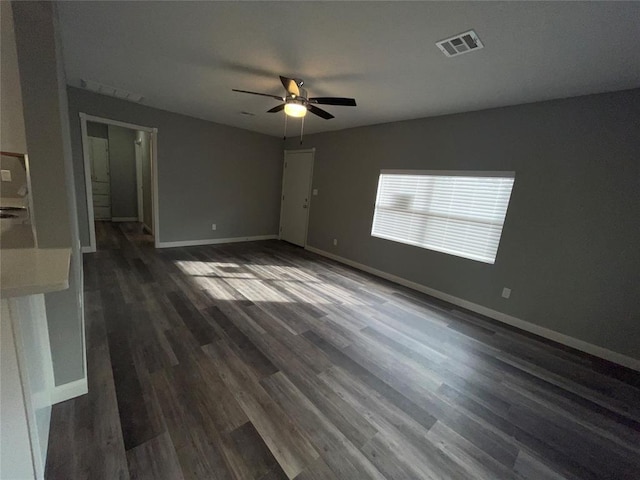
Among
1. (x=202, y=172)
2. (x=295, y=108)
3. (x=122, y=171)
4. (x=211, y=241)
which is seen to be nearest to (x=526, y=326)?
(x=295, y=108)

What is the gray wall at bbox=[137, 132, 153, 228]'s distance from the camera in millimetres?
5430

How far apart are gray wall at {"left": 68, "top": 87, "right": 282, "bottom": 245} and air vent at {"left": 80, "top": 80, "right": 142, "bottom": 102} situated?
6.8 inches

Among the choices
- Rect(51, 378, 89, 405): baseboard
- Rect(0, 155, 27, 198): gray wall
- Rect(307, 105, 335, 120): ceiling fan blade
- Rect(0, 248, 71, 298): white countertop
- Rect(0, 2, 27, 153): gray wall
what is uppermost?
Rect(307, 105, 335, 120): ceiling fan blade

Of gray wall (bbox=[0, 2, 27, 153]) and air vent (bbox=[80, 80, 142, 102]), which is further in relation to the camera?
air vent (bbox=[80, 80, 142, 102])

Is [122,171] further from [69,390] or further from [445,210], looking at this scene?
[445,210]

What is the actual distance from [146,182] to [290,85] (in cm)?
504

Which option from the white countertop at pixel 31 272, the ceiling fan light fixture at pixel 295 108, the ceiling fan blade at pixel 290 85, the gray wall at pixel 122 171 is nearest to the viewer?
the white countertop at pixel 31 272

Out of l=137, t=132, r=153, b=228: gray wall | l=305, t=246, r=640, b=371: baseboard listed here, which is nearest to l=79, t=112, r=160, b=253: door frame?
l=137, t=132, r=153, b=228: gray wall

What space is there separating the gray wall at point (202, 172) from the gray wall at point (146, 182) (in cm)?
125

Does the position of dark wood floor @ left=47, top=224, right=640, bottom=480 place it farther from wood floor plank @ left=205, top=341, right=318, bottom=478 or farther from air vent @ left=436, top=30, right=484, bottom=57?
air vent @ left=436, top=30, right=484, bottom=57

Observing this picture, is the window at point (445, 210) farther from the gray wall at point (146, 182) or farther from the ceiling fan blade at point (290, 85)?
the gray wall at point (146, 182)

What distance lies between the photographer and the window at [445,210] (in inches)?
119

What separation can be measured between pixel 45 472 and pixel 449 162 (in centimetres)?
425

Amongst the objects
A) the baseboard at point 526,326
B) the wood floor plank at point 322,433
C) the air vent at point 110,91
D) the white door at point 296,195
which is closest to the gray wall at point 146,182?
the air vent at point 110,91
